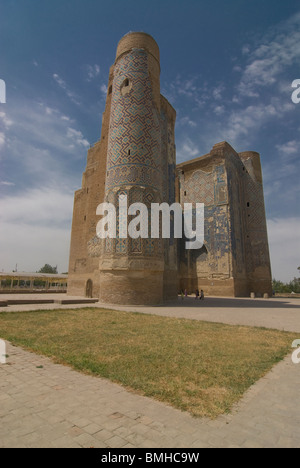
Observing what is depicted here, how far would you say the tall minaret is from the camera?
12.1 m

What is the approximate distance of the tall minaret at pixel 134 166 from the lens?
1211 cm

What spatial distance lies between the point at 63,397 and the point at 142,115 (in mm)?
14050

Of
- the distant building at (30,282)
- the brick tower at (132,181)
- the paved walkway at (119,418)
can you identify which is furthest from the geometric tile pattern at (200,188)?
the paved walkway at (119,418)

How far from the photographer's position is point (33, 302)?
11391mm

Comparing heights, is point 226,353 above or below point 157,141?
below

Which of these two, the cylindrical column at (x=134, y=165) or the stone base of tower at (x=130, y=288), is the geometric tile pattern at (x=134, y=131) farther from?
the stone base of tower at (x=130, y=288)

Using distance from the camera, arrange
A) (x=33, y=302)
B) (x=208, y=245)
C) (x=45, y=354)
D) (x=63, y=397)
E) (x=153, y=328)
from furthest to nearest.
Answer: (x=208, y=245), (x=33, y=302), (x=153, y=328), (x=45, y=354), (x=63, y=397)

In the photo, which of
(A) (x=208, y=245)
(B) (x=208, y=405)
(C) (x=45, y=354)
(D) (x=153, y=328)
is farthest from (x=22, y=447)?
(A) (x=208, y=245)

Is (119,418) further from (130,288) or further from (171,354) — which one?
(130,288)

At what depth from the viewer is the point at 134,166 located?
13250 millimetres

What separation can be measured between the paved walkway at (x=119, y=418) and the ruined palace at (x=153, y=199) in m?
9.36

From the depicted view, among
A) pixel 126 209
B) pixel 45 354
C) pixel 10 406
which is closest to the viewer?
pixel 10 406
